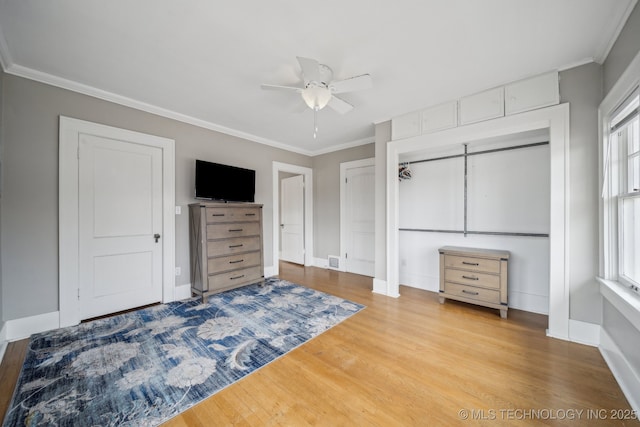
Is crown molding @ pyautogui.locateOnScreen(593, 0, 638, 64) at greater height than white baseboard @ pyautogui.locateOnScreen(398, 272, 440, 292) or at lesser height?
greater

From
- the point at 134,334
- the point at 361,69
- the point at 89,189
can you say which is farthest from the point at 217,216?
the point at 361,69

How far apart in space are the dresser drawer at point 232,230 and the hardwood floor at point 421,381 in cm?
187

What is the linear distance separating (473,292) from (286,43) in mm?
3297

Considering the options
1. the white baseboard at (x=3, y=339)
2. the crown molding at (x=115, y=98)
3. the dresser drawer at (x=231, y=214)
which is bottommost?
the white baseboard at (x=3, y=339)

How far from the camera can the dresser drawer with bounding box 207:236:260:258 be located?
126 inches

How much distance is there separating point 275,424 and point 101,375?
141cm

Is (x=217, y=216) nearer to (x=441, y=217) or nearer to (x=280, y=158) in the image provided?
(x=280, y=158)

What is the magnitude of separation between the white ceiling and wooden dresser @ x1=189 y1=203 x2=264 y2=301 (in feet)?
4.78

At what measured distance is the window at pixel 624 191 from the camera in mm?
1704

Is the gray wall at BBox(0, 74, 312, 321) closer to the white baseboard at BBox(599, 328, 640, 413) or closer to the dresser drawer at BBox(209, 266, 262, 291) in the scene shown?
the dresser drawer at BBox(209, 266, 262, 291)

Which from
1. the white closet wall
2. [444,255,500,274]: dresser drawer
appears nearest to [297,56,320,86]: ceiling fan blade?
the white closet wall

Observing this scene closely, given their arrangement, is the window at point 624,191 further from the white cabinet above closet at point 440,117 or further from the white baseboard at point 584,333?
the white cabinet above closet at point 440,117

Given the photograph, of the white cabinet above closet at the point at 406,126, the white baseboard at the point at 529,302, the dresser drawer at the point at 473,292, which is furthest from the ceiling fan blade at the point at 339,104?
the white baseboard at the point at 529,302

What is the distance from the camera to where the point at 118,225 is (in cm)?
278
